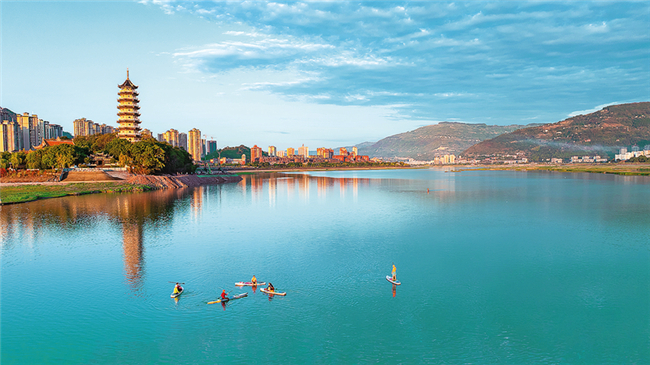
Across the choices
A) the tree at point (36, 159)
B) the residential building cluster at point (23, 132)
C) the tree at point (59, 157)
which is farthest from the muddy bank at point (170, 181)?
the residential building cluster at point (23, 132)

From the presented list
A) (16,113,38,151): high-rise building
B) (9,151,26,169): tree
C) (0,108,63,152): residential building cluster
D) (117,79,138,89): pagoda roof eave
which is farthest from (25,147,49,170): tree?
(16,113,38,151): high-rise building

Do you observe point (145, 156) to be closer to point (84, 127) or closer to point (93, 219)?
point (93, 219)

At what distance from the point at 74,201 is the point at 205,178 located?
163ft

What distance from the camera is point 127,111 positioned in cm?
10506

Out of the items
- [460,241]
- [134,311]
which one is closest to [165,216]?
[134,311]

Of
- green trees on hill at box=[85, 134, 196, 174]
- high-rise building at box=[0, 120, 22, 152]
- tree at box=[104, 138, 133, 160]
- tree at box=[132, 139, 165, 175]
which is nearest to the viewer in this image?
tree at box=[132, 139, 165, 175]

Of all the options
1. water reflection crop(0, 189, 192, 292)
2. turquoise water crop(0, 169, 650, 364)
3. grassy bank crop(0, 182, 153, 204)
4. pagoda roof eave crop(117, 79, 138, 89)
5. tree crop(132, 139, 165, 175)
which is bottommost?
turquoise water crop(0, 169, 650, 364)

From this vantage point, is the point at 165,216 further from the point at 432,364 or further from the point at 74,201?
the point at 432,364

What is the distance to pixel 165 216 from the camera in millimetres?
42719

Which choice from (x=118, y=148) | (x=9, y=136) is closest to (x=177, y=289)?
(x=118, y=148)

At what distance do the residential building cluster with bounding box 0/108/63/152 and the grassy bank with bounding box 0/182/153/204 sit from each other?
8311cm

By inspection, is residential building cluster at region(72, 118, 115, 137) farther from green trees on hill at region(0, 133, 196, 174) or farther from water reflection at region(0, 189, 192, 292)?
water reflection at region(0, 189, 192, 292)

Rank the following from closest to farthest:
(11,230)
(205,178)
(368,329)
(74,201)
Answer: (368,329) → (11,230) → (74,201) → (205,178)

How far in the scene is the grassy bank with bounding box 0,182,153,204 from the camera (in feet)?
186
